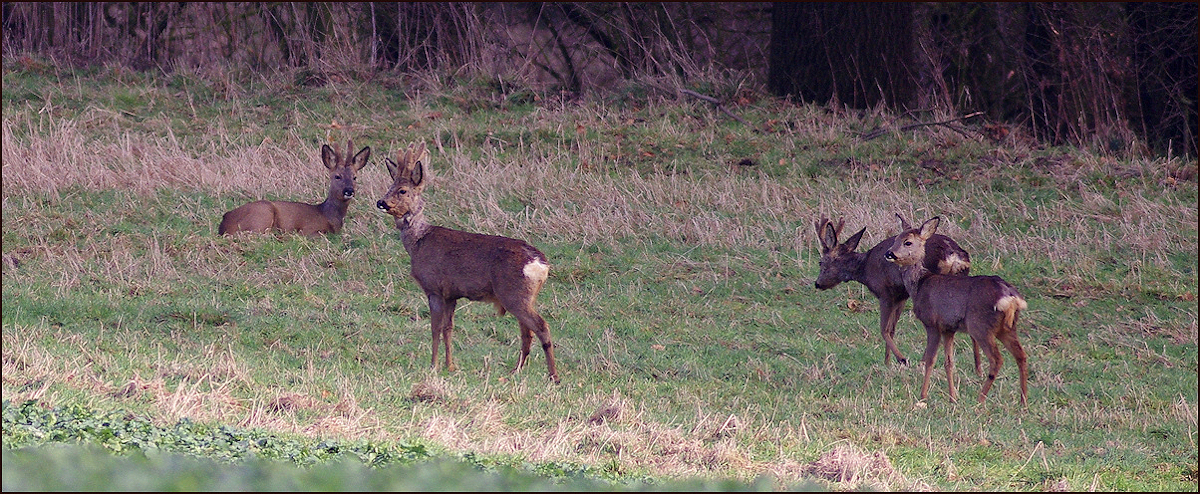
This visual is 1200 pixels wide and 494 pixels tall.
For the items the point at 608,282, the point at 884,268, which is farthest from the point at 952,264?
the point at 608,282

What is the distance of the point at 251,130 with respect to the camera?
1589 cm

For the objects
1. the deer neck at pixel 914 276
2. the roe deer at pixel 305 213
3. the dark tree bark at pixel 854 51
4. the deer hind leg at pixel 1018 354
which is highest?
the dark tree bark at pixel 854 51

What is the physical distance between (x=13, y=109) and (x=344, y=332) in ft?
33.1

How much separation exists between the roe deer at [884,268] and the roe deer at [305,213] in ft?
15.3

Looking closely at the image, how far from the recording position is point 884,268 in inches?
352

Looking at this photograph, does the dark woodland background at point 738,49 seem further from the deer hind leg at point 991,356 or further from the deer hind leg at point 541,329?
the deer hind leg at point 541,329

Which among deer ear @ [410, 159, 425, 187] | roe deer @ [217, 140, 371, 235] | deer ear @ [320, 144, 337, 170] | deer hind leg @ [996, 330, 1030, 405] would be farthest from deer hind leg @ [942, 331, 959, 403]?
deer ear @ [320, 144, 337, 170]

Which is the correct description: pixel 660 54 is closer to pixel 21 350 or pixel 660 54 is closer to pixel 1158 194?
pixel 1158 194

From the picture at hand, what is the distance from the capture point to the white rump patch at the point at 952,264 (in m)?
8.73

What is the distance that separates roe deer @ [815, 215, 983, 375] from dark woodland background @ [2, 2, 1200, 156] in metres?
8.08

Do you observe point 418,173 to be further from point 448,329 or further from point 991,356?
point 991,356

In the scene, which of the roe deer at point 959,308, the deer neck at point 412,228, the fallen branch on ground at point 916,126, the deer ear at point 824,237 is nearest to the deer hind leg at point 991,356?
the roe deer at point 959,308

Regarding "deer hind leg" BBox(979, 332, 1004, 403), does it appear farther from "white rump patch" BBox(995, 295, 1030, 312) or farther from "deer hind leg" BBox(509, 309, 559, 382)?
"deer hind leg" BBox(509, 309, 559, 382)

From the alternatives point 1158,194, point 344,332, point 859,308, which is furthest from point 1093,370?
point 1158,194
